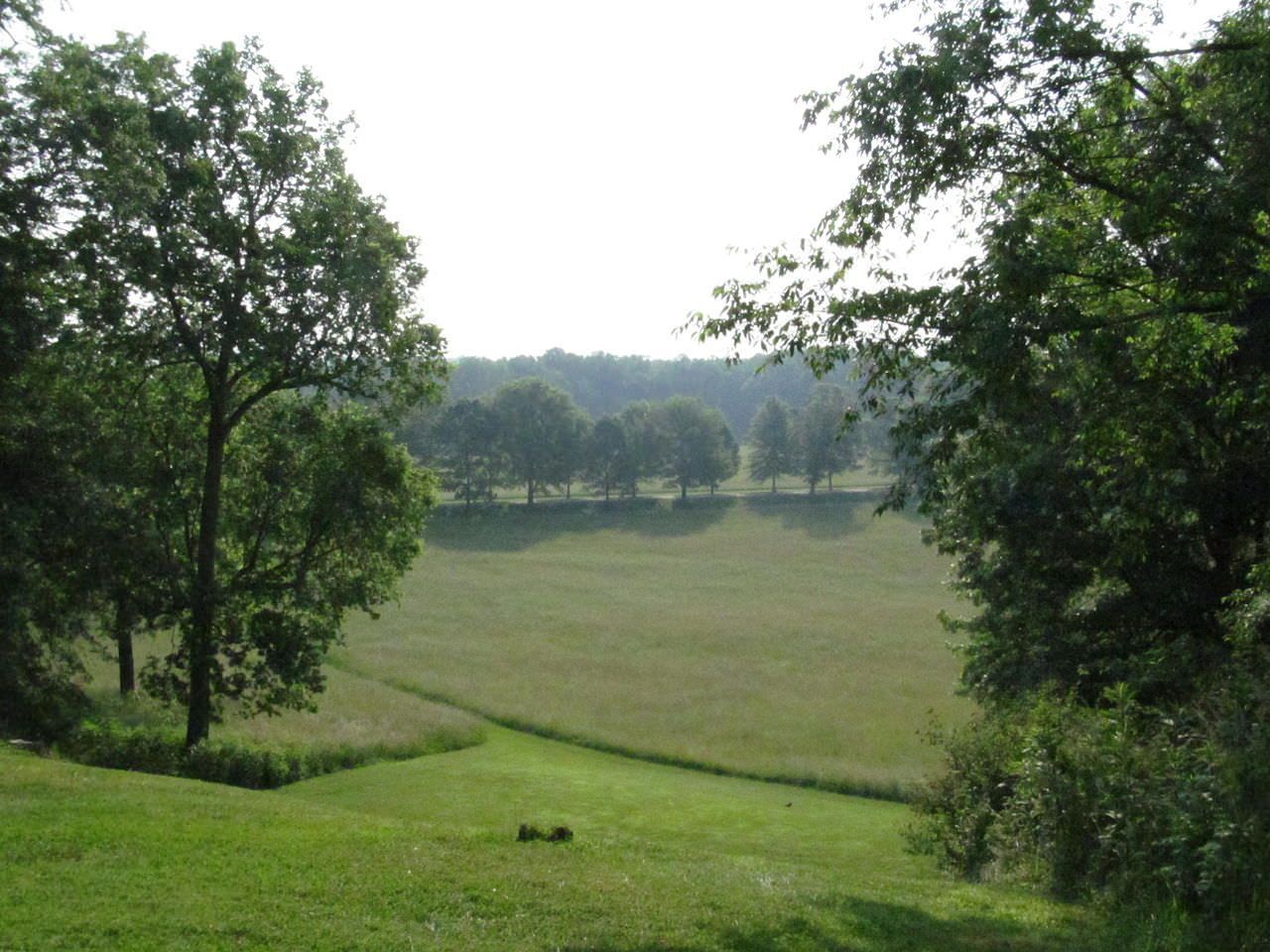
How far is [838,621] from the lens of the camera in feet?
194

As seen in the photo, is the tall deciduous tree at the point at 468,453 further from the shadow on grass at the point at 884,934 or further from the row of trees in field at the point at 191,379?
the shadow on grass at the point at 884,934

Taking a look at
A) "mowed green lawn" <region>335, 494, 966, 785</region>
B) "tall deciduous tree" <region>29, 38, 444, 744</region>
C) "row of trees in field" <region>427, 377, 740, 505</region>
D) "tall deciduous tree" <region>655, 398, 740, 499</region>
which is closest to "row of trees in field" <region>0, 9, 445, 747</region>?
"tall deciduous tree" <region>29, 38, 444, 744</region>

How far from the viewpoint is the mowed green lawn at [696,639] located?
1409 inches

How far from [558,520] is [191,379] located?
78.4 metres

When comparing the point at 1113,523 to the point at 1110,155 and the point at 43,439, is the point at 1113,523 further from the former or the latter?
the point at 43,439

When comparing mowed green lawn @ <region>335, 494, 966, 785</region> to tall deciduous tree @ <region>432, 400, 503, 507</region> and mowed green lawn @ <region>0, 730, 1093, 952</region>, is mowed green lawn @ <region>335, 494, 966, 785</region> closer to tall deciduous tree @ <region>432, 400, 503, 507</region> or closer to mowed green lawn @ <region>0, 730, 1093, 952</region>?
tall deciduous tree @ <region>432, 400, 503, 507</region>

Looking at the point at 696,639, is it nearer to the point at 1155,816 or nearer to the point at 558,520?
the point at 1155,816

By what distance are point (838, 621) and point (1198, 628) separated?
1521 inches

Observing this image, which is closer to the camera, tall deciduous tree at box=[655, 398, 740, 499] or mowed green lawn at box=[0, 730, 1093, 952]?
mowed green lawn at box=[0, 730, 1093, 952]

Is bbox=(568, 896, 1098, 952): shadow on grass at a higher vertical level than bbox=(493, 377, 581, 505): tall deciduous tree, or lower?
lower

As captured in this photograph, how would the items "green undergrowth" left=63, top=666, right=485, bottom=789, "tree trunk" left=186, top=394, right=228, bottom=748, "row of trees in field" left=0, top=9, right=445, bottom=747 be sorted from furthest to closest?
"tree trunk" left=186, top=394, right=228, bottom=748, "green undergrowth" left=63, top=666, right=485, bottom=789, "row of trees in field" left=0, top=9, right=445, bottom=747

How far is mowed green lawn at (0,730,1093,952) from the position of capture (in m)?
8.07

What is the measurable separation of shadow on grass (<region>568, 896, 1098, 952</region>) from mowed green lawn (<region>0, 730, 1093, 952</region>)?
0.02m

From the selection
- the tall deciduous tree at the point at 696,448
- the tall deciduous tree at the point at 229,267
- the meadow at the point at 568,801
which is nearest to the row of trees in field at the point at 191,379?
the tall deciduous tree at the point at 229,267
